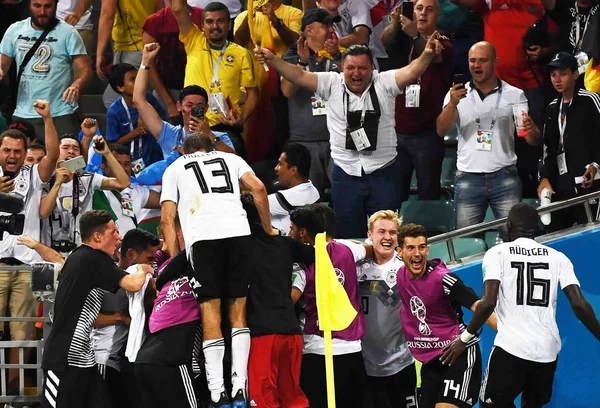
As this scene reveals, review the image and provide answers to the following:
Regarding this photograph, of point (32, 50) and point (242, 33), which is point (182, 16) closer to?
point (242, 33)

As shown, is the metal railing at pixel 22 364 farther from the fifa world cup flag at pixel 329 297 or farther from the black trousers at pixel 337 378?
the fifa world cup flag at pixel 329 297

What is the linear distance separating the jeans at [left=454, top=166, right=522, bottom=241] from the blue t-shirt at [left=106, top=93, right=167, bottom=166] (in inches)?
122

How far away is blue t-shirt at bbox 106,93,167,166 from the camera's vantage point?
1206 centimetres

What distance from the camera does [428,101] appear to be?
11602 millimetres

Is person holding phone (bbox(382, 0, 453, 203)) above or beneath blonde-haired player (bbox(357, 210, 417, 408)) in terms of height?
above

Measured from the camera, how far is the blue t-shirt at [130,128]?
475 inches

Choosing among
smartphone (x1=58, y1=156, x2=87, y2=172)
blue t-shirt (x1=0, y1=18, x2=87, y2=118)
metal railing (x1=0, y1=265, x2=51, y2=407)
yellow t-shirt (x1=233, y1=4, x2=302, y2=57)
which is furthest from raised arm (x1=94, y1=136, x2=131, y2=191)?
yellow t-shirt (x1=233, y1=4, x2=302, y2=57)

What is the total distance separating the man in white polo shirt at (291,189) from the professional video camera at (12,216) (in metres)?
2.39

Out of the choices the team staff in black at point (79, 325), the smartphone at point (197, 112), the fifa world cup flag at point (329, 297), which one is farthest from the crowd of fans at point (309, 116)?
the fifa world cup flag at point (329, 297)

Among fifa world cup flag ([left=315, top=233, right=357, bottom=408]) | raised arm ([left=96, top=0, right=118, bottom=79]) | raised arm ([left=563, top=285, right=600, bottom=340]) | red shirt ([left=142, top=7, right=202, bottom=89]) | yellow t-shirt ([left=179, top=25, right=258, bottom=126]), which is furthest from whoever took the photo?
raised arm ([left=96, top=0, right=118, bottom=79])

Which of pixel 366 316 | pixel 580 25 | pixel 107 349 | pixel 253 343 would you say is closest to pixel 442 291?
pixel 366 316

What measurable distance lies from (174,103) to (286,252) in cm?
436

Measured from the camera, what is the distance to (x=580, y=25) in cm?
1173

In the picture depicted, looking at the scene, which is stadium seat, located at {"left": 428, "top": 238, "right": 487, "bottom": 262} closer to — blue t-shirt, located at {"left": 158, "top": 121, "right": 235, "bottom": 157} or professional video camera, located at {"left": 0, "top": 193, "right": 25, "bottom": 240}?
blue t-shirt, located at {"left": 158, "top": 121, "right": 235, "bottom": 157}
